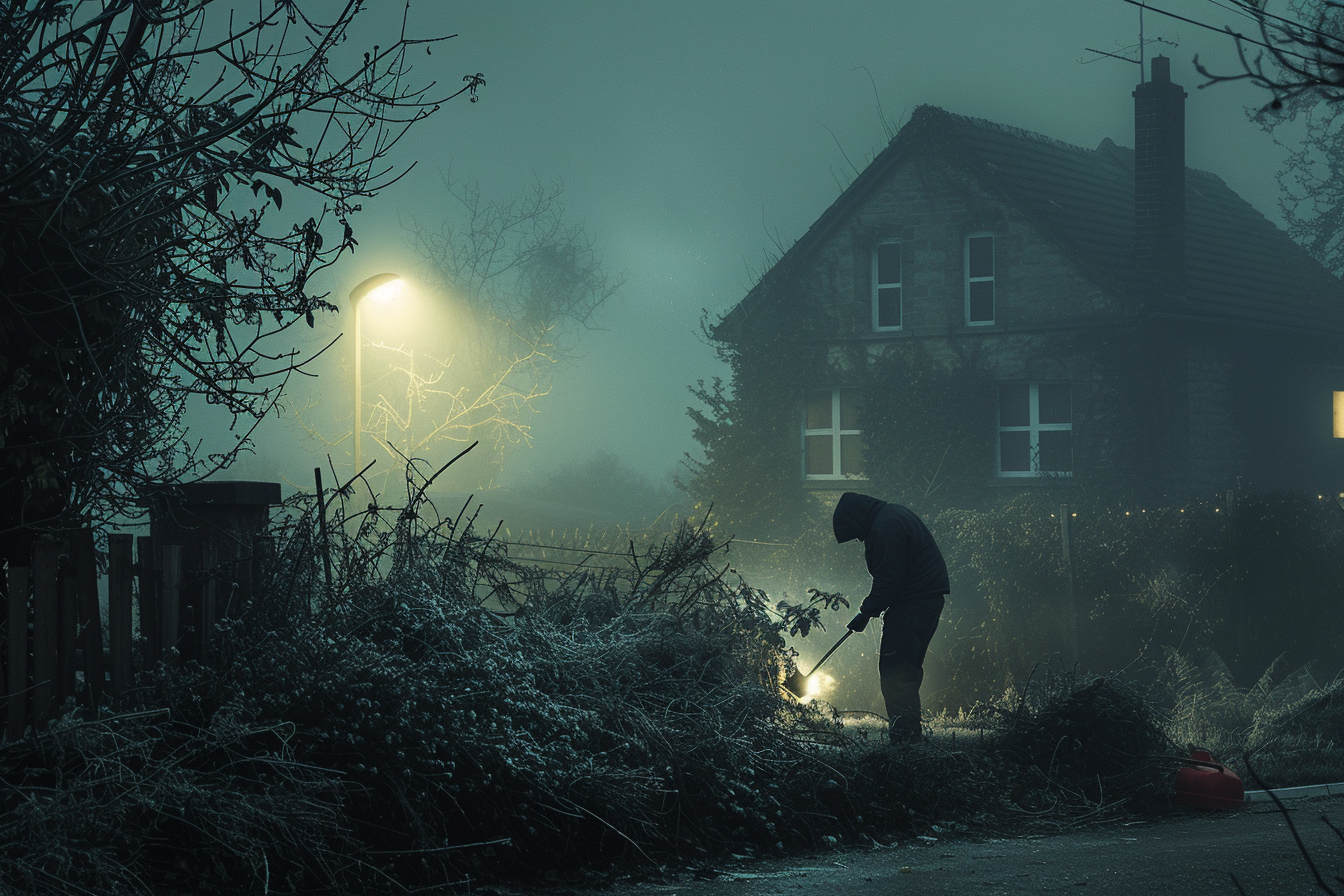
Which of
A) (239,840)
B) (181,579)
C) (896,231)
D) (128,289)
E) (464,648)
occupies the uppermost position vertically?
(896,231)

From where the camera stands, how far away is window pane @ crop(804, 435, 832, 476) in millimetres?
24156

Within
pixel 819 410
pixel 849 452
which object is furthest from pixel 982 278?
pixel 849 452

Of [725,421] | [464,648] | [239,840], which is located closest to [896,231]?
[725,421]

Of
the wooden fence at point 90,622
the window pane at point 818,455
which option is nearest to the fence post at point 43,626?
the wooden fence at point 90,622

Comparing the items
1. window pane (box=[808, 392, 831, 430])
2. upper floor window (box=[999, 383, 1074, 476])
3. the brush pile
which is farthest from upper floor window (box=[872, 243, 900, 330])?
the brush pile

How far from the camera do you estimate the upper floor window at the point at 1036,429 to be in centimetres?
2184

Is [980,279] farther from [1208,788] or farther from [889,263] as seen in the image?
[1208,788]

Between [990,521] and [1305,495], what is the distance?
4.11m

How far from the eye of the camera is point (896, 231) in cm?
2378

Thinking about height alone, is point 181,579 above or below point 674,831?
above

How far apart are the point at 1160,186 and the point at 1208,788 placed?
54.0ft

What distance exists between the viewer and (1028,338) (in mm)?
22156

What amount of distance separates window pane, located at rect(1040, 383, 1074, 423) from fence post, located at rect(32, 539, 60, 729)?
1902 cm

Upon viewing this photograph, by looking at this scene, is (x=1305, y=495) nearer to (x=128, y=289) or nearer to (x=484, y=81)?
(x=484, y=81)
